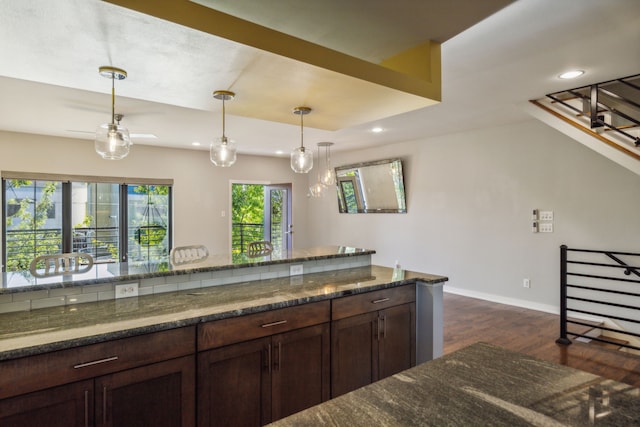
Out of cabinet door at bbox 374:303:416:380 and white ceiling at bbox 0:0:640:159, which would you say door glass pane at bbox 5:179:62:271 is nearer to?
white ceiling at bbox 0:0:640:159

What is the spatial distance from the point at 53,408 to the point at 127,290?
2.45 feet

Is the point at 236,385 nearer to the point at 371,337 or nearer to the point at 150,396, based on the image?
the point at 150,396

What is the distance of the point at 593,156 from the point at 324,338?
4072 mm

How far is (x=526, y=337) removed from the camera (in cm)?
379

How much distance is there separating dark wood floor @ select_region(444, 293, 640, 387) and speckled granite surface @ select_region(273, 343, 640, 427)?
2.52 metres

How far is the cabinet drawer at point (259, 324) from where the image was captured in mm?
1766

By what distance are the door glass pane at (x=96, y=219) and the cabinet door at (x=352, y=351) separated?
214 inches

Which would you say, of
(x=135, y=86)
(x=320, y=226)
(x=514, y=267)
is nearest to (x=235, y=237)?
(x=320, y=226)

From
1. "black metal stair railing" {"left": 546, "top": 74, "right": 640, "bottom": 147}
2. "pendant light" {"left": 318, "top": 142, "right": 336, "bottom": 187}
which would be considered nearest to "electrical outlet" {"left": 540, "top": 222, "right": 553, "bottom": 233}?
"black metal stair railing" {"left": 546, "top": 74, "right": 640, "bottom": 147}

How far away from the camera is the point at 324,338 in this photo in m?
2.18

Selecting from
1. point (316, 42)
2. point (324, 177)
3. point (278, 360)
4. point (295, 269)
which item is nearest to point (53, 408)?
point (278, 360)

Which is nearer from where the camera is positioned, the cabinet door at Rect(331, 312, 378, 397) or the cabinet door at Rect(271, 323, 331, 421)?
the cabinet door at Rect(271, 323, 331, 421)

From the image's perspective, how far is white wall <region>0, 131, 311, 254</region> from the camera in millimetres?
5523

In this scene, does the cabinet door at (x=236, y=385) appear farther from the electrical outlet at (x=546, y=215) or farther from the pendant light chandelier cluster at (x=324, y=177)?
the pendant light chandelier cluster at (x=324, y=177)
